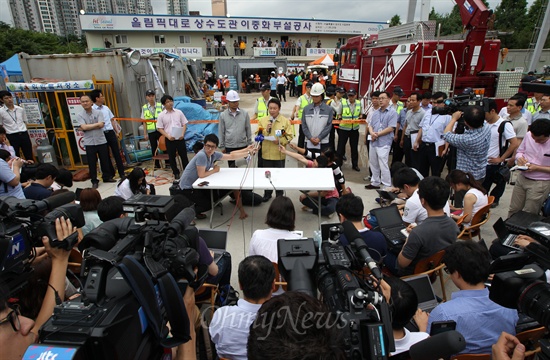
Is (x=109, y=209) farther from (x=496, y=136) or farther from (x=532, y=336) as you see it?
(x=496, y=136)

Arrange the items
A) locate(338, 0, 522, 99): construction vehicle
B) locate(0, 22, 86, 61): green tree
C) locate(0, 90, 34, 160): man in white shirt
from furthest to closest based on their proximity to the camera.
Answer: locate(0, 22, 86, 61): green tree
locate(338, 0, 522, 99): construction vehicle
locate(0, 90, 34, 160): man in white shirt

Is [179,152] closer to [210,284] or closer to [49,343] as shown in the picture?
[210,284]

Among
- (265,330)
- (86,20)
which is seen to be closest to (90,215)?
(265,330)

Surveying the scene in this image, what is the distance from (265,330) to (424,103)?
19.7 ft

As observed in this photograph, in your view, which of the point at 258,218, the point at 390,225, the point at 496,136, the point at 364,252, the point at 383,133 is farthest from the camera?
the point at 383,133

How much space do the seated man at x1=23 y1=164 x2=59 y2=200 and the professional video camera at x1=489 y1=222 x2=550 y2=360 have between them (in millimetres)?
4280

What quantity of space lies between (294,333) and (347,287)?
507mm

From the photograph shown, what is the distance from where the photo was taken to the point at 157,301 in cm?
144

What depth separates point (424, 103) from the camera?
6.06 meters

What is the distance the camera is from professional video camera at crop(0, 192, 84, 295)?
5.44ft

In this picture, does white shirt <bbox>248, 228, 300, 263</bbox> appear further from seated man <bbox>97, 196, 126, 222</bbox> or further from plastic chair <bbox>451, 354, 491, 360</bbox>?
plastic chair <bbox>451, 354, 491, 360</bbox>

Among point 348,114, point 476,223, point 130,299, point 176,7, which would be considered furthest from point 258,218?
point 176,7

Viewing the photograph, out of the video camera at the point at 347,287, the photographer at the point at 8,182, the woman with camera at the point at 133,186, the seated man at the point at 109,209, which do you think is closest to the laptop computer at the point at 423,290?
the video camera at the point at 347,287

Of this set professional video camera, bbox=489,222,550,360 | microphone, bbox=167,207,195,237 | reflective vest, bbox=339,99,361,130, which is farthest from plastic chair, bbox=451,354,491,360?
reflective vest, bbox=339,99,361,130
